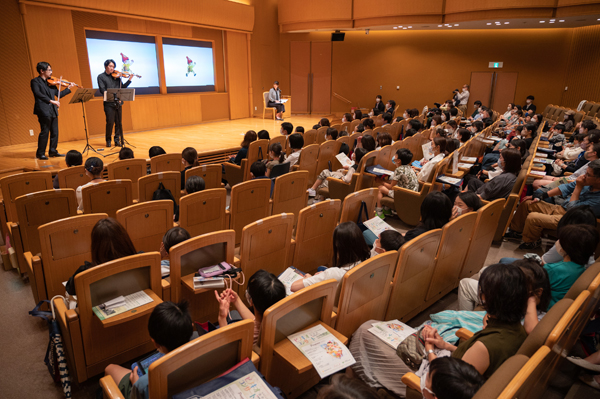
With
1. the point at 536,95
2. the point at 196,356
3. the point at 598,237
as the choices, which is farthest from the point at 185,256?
the point at 536,95

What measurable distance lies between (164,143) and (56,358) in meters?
6.72

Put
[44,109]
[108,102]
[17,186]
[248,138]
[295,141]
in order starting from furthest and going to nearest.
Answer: [108,102]
[44,109]
[248,138]
[295,141]
[17,186]

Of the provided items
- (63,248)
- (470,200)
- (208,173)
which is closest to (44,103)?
(208,173)

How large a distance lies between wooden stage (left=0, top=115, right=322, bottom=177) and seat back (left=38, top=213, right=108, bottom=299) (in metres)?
4.12

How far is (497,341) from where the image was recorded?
1.73m

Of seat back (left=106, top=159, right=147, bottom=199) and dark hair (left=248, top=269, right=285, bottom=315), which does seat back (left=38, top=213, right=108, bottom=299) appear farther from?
seat back (left=106, top=159, right=147, bottom=199)

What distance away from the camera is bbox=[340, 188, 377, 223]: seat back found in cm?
331

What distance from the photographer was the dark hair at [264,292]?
2.01 m

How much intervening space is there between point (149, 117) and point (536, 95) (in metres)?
13.9

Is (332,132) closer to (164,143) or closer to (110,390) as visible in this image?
(164,143)

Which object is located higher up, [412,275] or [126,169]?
[126,169]

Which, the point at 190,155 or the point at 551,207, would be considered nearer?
the point at 551,207

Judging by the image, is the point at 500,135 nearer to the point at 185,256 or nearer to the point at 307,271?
the point at 307,271

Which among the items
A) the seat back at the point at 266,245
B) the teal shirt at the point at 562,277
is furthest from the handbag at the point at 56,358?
the teal shirt at the point at 562,277
